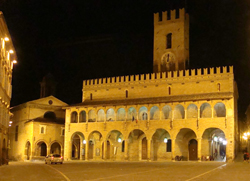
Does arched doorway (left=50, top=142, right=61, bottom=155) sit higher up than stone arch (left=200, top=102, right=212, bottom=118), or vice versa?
stone arch (left=200, top=102, right=212, bottom=118)

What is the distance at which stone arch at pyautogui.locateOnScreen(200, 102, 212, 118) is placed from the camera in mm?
42719

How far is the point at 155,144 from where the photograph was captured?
4569 cm

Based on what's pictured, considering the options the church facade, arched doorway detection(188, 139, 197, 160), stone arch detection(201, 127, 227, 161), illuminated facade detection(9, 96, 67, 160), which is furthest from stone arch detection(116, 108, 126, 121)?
stone arch detection(201, 127, 227, 161)

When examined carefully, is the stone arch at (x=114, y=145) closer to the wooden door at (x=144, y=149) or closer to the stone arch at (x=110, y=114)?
the stone arch at (x=110, y=114)

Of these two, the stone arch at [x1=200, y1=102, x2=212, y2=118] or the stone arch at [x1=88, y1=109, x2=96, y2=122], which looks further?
the stone arch at [x1=88, y1=109, x2=96, y2=122]

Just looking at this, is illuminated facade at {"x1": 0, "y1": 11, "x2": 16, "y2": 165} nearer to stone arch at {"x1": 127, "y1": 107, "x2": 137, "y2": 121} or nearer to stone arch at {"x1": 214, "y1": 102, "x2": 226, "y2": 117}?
stone arch at {"x1": 127, "y1": 107, "x2": 137, "y2": 121}

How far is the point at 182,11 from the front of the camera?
49062 mm

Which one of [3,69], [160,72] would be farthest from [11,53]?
[160,72]

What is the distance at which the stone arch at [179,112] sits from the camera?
4397cm

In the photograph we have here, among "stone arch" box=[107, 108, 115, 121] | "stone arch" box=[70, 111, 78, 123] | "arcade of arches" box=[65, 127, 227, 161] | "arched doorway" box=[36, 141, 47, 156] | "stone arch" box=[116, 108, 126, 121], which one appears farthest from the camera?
"arched doorway" box=[36, 141, 47, 156]

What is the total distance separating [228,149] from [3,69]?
25.0m

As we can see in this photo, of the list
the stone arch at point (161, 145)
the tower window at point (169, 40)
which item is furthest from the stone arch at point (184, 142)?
the tower window at point (169, 40)

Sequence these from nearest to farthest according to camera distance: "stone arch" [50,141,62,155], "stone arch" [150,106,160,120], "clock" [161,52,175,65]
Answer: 1. "stone arch" [150,106,160,120]
2. "clock" [161,52,175,65]
3. "stone arch" [50,141,62,155]

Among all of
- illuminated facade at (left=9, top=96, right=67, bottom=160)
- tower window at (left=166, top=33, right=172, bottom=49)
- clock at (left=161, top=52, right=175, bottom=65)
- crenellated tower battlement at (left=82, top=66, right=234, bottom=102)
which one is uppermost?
tower window at (left=166, top=33, right=172, bottom=49)
